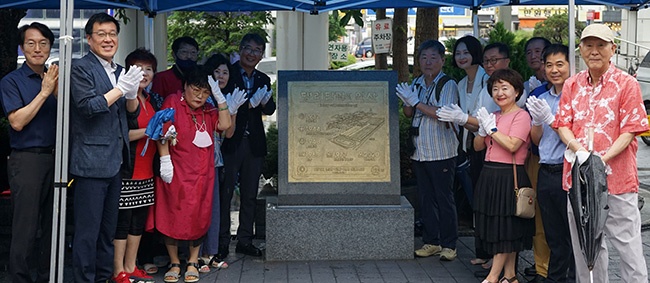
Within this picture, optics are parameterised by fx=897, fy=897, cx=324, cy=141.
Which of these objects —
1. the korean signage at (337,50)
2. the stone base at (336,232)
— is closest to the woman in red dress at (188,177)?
the stone base at (336,232)

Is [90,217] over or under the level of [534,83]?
under

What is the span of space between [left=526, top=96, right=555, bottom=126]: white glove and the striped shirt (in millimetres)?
1453

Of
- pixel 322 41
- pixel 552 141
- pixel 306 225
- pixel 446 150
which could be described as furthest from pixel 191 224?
pixel 322 41

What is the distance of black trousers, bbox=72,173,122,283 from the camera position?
19.5 ft

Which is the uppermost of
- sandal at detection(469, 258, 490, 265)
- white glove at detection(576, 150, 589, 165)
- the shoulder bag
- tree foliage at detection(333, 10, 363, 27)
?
tree foliage at detection(333, 10, 363, 27)

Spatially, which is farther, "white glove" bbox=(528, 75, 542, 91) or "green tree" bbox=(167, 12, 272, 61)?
"green tree" bbox=(167, 12, 272, 61)

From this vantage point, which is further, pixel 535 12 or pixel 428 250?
pixel 535 12

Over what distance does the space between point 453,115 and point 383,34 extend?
5.37 metres

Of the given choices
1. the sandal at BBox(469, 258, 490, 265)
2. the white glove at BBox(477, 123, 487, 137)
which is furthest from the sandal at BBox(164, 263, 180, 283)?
the white glove at BBox(477, 123, 487, 137)

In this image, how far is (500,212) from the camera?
636 cm

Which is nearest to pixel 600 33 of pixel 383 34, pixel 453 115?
pixel 453 115

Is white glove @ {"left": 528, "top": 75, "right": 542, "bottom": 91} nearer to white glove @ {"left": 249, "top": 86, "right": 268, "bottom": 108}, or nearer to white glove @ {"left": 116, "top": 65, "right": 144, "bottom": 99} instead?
white glove @ {"left": 249, "top": 86, "right": 268, "bottom": 108}

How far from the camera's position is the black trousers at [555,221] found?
6012 mm

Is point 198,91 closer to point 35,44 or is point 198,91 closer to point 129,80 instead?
point 129,80
